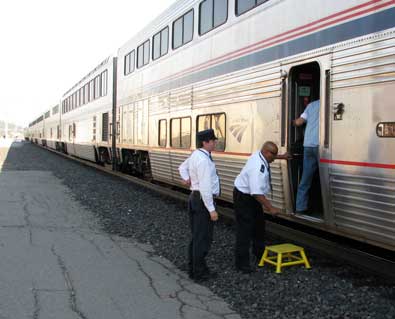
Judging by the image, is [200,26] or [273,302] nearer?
[273,302]

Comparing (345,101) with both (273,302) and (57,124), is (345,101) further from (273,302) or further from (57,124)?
(57,124)

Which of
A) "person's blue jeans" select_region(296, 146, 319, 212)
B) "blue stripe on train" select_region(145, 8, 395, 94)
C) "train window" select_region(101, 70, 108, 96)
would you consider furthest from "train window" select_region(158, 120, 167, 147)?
"train window" select_region(101, 70, 108, 96)

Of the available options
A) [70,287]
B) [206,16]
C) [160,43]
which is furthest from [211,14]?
[70,287]

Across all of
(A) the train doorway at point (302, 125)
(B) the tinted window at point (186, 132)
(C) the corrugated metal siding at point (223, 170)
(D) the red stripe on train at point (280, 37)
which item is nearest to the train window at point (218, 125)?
(C) the corrugated metal siding at point (223, 170)

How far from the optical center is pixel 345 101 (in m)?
5.40

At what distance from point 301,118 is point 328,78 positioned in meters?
0.74

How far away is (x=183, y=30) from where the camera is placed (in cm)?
1006

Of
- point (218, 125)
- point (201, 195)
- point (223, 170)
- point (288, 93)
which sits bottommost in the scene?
point (201, 195)

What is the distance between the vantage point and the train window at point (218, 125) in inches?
320

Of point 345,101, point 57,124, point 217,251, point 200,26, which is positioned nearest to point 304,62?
point 345,101

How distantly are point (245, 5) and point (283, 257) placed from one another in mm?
3708

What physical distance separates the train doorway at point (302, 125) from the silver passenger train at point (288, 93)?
0.05 feet

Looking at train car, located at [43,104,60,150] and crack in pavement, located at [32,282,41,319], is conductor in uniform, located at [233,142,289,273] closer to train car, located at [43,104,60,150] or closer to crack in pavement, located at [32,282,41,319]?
crack in pavement, located at [32,282,41,319]

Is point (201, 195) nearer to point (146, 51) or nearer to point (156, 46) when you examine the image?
point (156, 46)
